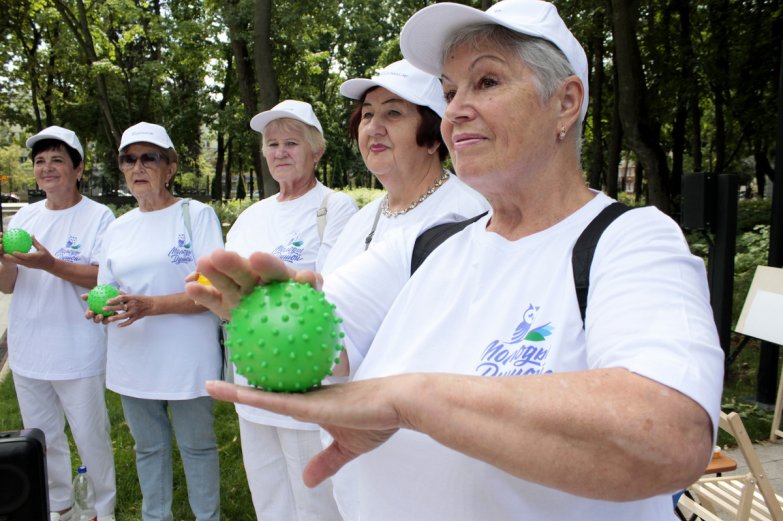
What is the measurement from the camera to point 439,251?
63.9 inches

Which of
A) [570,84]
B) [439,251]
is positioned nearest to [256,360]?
[439,251]

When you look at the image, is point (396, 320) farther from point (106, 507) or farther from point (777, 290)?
point (777, 290)

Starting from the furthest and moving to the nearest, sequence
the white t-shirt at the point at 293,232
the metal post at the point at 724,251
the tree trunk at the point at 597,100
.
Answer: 1. the tree trunk at the point at 597,100
2. the metal post at the point at 724,251
3. the white t-shirt at the point at 293,232

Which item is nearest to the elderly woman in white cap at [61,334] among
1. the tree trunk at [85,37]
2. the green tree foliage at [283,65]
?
the green tree foliage at [283,65]

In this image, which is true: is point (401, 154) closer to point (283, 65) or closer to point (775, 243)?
point (775, 243)

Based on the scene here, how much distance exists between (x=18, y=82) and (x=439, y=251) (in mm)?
28220

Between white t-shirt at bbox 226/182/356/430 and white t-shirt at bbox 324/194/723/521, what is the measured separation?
180 cm

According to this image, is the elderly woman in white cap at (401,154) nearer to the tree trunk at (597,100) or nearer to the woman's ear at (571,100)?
the woman's ear at (571,100)

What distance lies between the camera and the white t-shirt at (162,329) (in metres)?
3.65

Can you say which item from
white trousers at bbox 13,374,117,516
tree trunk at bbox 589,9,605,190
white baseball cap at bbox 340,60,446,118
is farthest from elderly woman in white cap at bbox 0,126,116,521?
tree trunk at bbox 589,9,605,190

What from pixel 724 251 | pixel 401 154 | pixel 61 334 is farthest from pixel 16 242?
pixel 724 251

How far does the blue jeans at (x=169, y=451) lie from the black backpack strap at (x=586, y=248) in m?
2.99

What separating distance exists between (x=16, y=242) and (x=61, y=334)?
671mm

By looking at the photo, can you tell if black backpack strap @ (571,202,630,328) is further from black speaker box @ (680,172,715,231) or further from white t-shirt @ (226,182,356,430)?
black speaker box @ (680,172,715,231)
